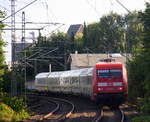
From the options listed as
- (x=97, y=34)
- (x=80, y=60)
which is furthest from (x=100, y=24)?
(x=80, y=60)

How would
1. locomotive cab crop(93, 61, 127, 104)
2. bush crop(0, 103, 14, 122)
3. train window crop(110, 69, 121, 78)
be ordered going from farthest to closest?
train window crop(110, 69, 121, 78)
locomotive cab crop(93, 61, 127, 104)
bush crop(0, 103, 14, 122)

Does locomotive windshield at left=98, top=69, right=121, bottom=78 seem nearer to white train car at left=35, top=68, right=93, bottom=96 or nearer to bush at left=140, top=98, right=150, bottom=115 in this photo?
white train car at left=35, top=68, right=93, bottom=96

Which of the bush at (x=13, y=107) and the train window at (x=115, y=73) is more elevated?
the train window at (x=115, y=73)

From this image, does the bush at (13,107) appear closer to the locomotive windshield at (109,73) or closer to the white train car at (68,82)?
the locomotive windshield at (109,73)

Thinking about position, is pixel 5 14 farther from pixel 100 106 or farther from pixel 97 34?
pixel 97 34

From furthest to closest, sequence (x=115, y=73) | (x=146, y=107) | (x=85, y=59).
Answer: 1. (x=85, y=59)
2. (x=115, y=73)
3. (x=146, y=107)

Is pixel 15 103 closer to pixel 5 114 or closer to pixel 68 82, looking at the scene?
pixel 5 114

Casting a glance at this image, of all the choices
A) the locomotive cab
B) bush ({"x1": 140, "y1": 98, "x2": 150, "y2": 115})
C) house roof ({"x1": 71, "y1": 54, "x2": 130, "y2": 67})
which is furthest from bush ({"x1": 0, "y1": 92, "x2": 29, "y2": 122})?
house roof ({"x1": 71, "y1": 54, "x2": 130, "y2": 67})

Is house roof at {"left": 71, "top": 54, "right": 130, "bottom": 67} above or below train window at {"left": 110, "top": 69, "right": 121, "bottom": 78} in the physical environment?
above

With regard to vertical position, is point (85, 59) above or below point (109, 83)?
above

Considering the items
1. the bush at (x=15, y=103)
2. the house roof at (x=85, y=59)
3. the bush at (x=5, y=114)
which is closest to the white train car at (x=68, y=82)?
the bush at (x=15, y=103)

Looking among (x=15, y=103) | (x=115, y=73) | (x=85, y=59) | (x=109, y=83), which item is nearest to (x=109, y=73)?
(x=115, y=73)

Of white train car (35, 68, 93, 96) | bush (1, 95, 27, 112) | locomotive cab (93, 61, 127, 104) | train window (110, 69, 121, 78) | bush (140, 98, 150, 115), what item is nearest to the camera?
bush (140, 98, 150, 115)

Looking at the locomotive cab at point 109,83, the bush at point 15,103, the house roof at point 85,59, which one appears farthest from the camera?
the house roof at point 85,59
